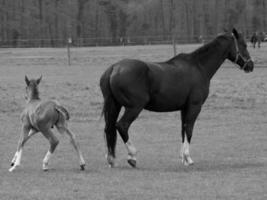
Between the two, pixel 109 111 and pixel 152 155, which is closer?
pixel 109 111

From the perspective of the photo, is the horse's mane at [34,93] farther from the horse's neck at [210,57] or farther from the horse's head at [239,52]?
the horse's head at [239,52]

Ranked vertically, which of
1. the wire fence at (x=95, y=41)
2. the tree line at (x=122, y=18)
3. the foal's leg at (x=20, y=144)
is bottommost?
the wire fence at (x=95, y=41)

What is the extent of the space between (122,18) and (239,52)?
67.5 m

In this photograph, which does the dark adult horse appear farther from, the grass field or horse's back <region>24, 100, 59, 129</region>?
horse's back <region>24, 100, 59, 129</region>

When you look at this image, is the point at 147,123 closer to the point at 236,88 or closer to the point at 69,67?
the point at 236,88

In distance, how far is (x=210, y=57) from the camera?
12164 mm

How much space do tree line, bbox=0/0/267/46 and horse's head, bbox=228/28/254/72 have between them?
204 feet

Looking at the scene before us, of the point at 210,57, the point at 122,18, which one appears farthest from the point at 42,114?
the point at 122,18

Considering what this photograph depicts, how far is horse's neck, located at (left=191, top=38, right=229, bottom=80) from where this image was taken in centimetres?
1207

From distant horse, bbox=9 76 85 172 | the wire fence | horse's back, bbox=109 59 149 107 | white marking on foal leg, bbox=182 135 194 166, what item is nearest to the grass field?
white marking on foal leg, bbox=182 135 194 166

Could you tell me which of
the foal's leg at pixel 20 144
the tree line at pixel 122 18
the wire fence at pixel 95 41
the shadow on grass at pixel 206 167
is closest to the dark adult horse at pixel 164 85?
the shadow on grass at pixel 206 167

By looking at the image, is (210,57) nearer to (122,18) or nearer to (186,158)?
(186,158)

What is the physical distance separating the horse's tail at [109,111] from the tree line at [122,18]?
63371mm

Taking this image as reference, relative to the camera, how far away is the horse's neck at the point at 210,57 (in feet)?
39.6
